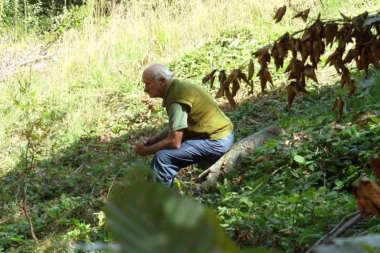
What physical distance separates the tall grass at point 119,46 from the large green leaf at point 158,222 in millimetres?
8699

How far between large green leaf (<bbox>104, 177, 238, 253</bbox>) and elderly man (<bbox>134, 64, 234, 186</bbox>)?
5161 millimetres

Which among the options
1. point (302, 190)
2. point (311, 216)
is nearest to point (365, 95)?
point (302, 190)

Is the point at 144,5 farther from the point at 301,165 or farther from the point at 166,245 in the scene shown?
the point at 166,245

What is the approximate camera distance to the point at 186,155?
5711 millimetres

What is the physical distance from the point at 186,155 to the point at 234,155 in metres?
0.62

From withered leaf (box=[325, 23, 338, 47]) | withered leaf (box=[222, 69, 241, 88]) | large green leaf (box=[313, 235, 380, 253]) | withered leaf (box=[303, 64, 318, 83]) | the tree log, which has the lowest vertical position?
the tree log

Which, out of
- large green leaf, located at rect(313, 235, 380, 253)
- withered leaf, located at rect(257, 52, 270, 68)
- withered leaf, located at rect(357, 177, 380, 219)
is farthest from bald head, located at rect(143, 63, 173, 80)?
large green leaf, located at rect(313, 235, 380, 253)

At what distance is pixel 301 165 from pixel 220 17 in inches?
264

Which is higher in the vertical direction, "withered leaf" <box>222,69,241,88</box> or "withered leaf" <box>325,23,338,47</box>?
"withered leaf" <box>325,23,338,47</box>

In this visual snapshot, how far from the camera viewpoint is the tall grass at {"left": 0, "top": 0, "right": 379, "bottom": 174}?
966 cm

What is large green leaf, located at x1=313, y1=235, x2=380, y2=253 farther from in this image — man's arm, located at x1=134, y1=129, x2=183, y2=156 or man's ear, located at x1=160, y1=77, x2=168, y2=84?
man's ear, located at x1=160, y1=77, x2=168, y2=84

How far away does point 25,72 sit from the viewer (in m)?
10.9

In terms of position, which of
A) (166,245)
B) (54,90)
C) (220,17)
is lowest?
(54,90)

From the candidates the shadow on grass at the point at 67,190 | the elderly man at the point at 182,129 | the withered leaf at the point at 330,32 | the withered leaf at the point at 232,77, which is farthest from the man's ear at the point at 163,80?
the withered leaf at the point at 330,32
